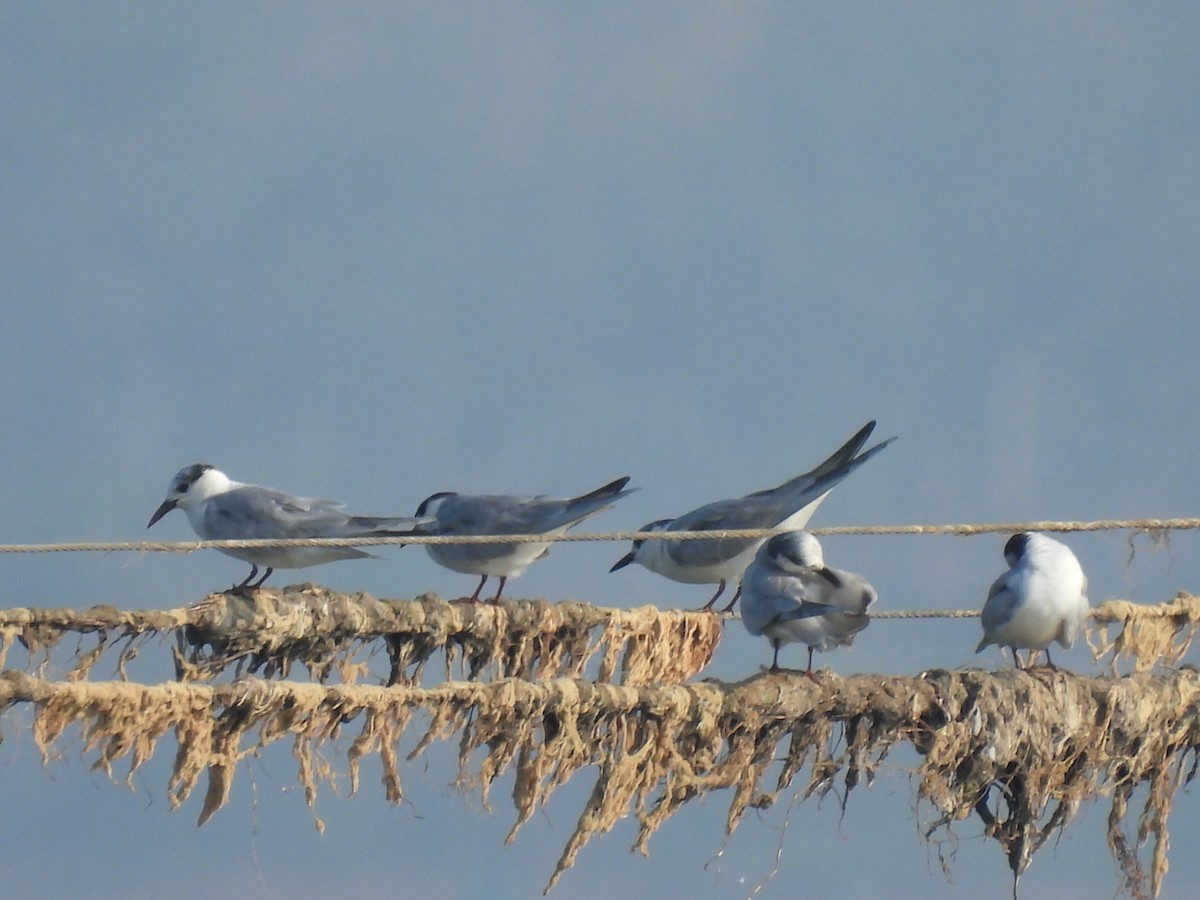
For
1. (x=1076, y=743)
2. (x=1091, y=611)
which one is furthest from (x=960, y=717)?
(x=1091, y=611)

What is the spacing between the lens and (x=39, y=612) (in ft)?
20.4

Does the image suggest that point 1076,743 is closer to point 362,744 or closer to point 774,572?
point 774,572

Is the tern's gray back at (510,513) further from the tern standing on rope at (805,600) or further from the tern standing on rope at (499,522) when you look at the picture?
the tern standing on rope at (805,600)

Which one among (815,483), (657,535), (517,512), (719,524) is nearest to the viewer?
(657,535)

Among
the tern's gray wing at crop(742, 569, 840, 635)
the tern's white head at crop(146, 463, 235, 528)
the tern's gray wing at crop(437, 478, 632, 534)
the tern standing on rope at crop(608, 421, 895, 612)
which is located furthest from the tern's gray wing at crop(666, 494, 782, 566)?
the tern's white head at crop(146, 463, 235, 528)

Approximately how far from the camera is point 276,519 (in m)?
7.75

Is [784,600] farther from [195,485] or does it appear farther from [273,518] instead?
[195,485]

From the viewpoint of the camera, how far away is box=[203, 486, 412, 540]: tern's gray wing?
7.61 metres

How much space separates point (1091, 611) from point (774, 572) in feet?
5.48

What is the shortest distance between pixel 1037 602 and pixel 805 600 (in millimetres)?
891

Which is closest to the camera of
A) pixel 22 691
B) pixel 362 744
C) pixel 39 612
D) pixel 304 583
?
pixel 22 691

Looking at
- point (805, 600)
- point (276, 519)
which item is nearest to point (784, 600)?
point (805, 600)

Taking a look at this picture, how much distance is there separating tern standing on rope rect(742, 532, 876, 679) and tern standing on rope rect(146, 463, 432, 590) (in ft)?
5.35

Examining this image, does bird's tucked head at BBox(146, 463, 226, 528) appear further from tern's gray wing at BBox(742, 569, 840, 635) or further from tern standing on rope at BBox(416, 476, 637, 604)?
tern's gray wing at BBox(742, 569, 840, 635)
